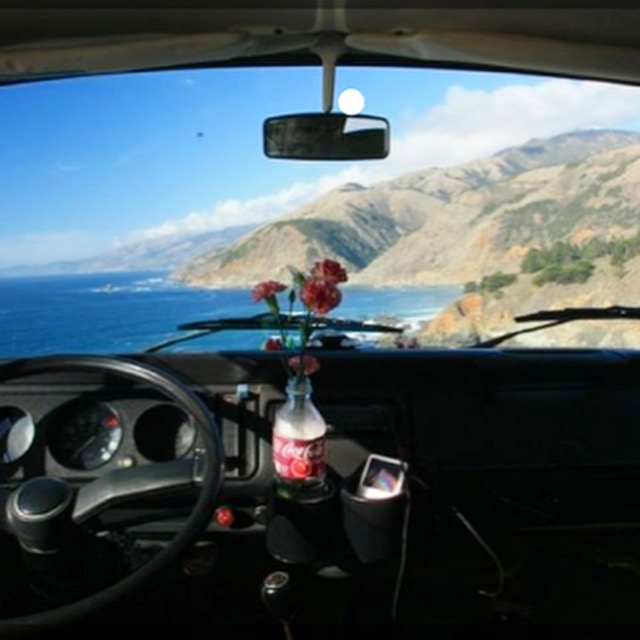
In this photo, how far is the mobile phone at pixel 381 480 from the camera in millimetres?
1920

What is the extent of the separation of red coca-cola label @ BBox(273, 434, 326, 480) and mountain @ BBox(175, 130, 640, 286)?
0.61 meters

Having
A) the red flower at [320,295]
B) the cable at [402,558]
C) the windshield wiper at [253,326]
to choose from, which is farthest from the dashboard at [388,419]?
the red flower at [320,295]

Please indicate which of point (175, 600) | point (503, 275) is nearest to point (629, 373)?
point (503, 275)

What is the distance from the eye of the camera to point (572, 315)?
2377mm

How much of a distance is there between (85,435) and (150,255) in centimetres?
64

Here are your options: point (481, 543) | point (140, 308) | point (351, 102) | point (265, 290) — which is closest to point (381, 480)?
point (481, 543)

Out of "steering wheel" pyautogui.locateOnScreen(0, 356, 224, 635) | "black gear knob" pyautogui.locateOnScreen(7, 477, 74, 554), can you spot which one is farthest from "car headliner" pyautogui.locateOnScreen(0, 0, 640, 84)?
"black gear knob" pyautogui.locateOnScreen(7, 477, 74, 554)

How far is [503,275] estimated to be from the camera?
2352 mm

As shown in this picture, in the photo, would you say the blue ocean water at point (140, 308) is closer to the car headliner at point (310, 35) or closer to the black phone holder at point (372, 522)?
the black phone holder at point (372, 522)

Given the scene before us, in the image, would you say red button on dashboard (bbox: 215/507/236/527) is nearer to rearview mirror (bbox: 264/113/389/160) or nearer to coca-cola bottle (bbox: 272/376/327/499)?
coca-cola bottle (bbox: 272/376/327/499)

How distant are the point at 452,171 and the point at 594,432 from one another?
3.14 ft

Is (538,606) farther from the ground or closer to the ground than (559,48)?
closer to the ground

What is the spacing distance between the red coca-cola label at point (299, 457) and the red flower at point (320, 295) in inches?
14.3

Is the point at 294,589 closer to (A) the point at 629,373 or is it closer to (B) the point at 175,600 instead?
(B) the point at 175,600
